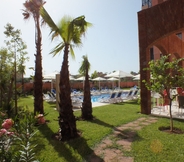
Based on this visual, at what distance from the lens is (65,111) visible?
5.66 metres

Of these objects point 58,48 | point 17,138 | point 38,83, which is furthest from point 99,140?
point 38,83

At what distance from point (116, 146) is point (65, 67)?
303cm

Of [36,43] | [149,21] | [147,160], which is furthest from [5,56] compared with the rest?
[147,160]

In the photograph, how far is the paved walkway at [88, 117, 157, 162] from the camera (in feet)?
13.3

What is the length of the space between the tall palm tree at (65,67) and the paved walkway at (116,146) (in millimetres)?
1265

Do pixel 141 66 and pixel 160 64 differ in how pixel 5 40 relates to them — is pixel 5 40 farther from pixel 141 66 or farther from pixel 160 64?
pixel 160 64

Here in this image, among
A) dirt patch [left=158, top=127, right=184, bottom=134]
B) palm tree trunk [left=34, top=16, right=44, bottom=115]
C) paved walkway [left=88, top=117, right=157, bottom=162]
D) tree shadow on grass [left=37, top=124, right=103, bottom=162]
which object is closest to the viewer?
paved walkway [left=88, top=117, right=157, bottom=162]

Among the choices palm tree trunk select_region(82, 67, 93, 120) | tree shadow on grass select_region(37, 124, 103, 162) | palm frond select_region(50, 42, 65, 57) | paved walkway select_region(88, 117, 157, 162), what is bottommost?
tree shadow on grass select_region(37, 124, 103, 162)

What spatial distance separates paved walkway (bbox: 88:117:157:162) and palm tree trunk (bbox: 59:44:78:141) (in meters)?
1.17

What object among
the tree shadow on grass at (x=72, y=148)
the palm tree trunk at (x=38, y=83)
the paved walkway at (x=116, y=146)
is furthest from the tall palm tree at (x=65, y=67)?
the palm tree trunk at (x=38, y=83)

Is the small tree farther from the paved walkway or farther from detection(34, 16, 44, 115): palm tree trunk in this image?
detection(34, 16, 44, 115): palm tree trunk

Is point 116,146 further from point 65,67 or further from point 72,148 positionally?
point 65,67

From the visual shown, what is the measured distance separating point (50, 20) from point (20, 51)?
1208cm

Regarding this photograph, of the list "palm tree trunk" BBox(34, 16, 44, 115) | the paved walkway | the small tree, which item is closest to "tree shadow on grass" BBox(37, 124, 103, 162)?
the paved walkway
